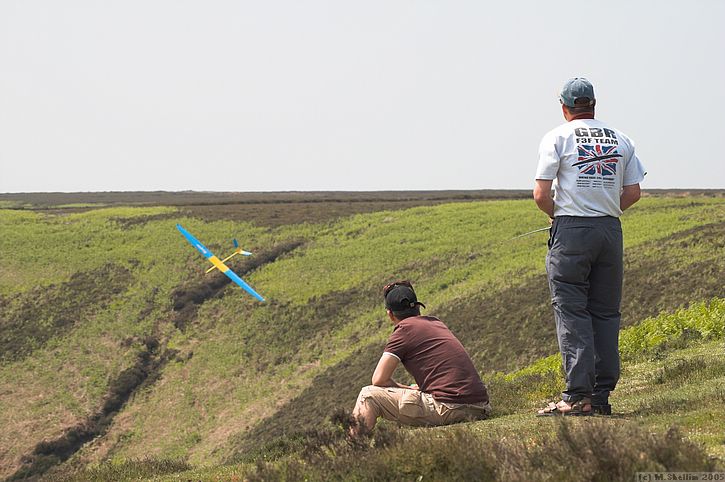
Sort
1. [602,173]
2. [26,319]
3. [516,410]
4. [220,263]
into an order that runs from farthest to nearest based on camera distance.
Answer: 1. [220,263]
2. [26,319]
3. [516,410]
4. [602,173]

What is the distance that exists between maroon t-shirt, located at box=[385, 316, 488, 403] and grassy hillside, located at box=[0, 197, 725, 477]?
1682 cm

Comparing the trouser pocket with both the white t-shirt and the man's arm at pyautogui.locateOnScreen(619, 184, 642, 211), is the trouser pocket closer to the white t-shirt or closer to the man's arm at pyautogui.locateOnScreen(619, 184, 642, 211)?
the white t-shirt

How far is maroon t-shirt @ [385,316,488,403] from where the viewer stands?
27.9 ft

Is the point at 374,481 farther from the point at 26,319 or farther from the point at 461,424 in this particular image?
the point at 26,319

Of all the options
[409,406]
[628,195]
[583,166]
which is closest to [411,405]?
[409,406]

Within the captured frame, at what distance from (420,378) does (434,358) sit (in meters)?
0.30

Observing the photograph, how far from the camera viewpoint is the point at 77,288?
49.4 m

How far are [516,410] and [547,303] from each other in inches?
805

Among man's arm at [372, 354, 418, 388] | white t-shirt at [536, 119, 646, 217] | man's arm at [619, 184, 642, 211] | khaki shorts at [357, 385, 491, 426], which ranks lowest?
khaki shorts at [357, 385, 491, 426]

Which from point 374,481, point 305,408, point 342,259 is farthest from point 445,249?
point 374,481

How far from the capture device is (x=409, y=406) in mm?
8422

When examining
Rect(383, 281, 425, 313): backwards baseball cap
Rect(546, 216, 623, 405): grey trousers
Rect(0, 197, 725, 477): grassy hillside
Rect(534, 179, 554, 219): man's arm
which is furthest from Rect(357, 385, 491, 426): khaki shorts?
Rect(0, 197, 725, 477): grassy hillside

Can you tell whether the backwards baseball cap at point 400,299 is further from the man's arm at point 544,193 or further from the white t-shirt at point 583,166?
the white t-shirt at point 583,166

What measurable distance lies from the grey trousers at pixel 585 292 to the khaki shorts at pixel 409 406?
126 centimetres
